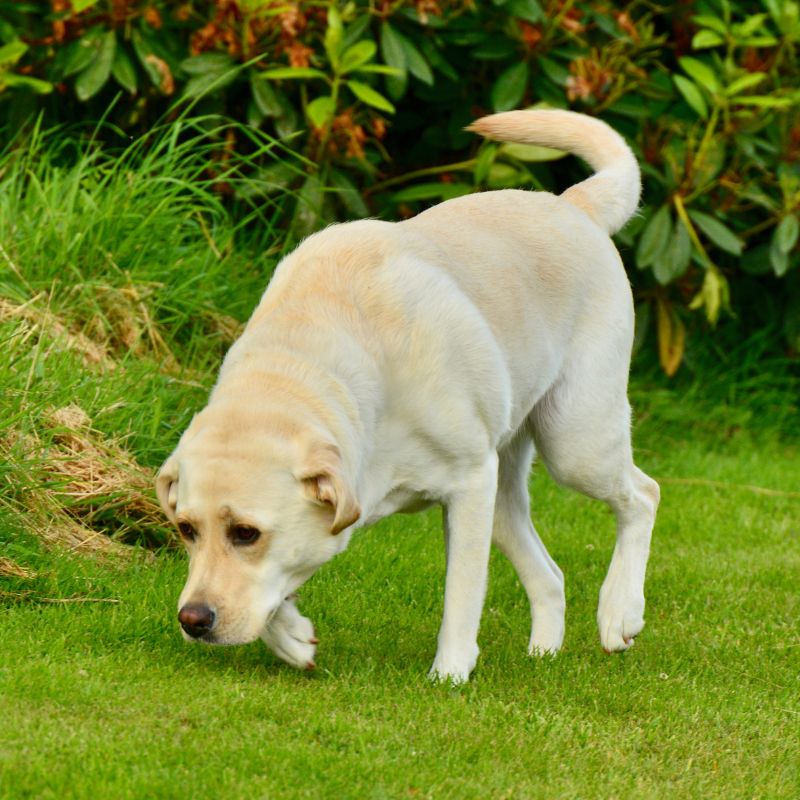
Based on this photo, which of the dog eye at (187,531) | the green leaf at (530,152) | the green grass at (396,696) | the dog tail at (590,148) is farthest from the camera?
the green leaf at (530,152)

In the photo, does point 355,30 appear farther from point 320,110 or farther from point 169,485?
point 169,485

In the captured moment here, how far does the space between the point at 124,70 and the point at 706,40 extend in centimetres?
303

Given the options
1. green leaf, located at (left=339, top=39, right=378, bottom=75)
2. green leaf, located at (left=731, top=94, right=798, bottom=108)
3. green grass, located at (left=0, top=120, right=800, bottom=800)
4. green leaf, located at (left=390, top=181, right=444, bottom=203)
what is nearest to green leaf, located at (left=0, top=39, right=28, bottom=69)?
green grass, located at (left=0, top=120, right=800, bottom=800)

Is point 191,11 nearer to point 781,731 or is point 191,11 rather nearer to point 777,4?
point 777,4

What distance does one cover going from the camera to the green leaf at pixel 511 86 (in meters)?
7.58

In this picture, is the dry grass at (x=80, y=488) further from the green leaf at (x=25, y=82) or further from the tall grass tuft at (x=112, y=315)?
the green leaf at (x=25, y=82)

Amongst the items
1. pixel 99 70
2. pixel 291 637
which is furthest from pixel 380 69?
pixel 291 637

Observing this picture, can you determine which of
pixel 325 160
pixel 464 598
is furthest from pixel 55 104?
pixel 464 598

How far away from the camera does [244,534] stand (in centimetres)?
405

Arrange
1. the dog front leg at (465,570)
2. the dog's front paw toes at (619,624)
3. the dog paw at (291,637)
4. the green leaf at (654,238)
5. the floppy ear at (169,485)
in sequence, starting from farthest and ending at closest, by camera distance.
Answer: the green leaf at (654,238) < the dog's front paw toes at (619,624) < the dog front leg at (465,570) < the dog paw at (291,637) < the floppy ear at (169,485)

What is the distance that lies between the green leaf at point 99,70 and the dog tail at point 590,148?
8.09 feet

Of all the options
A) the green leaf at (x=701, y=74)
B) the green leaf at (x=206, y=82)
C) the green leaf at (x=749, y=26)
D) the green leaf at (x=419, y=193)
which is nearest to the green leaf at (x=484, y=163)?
the green leaf at (x=419, y=193)

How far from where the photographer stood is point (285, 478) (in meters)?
4.02

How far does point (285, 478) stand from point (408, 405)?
0.56m
